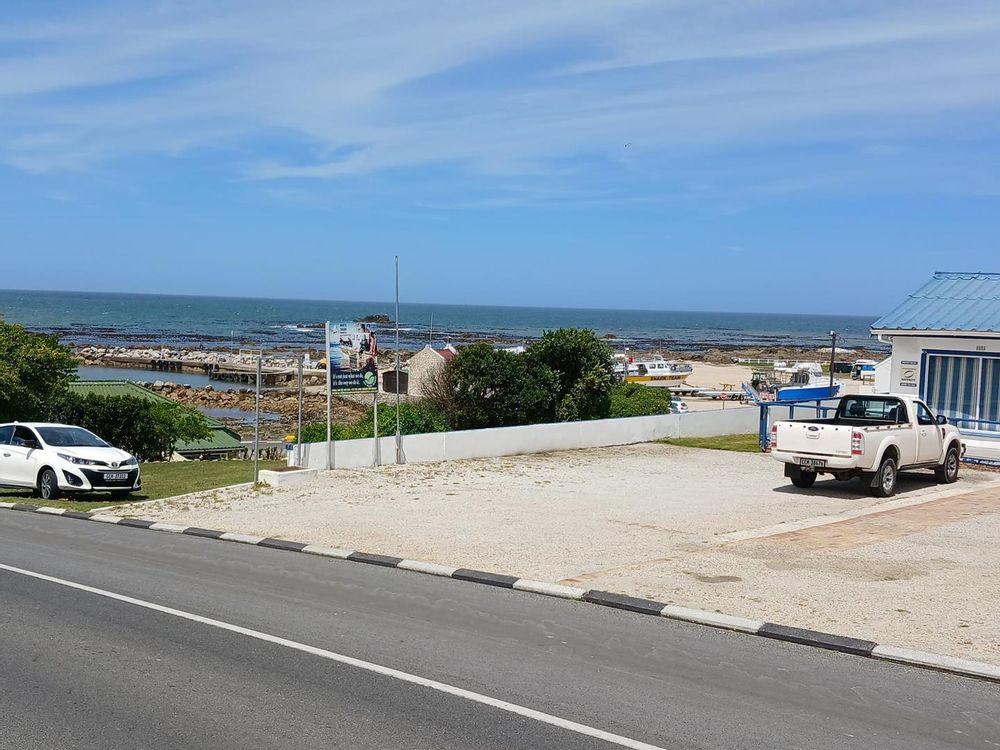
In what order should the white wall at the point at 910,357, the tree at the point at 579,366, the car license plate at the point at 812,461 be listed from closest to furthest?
the car license plate at the point at 812,461 → the white wall at the point at 910,357 → the tree at the point at 579,366

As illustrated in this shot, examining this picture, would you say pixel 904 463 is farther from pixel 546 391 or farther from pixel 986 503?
pixel 546 391

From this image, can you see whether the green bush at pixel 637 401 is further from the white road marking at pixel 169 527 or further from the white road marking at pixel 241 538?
the white road marking at pixel 241 538

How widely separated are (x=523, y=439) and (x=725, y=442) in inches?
247

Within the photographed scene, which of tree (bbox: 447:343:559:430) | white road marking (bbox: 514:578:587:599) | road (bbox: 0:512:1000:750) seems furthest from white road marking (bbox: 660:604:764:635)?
tree (bbox: 447:343:559:430)

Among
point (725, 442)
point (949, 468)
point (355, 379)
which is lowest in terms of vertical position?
point (725, 442)

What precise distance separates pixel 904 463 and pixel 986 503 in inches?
64.5

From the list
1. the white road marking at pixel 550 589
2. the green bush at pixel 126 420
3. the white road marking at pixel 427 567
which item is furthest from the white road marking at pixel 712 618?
the green bush at pixel 126 420

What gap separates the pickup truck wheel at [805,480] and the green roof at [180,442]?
2193 cm

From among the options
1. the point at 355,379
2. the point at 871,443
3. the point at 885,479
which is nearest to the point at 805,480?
the point at 885,479

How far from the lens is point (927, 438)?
62.3 feet

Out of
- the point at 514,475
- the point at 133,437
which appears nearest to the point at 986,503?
the point at 514,475

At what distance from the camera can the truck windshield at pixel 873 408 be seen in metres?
19.1

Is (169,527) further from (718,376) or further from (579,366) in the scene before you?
(718,376)

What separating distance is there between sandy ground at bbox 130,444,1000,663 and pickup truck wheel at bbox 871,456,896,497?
0.80 ft
